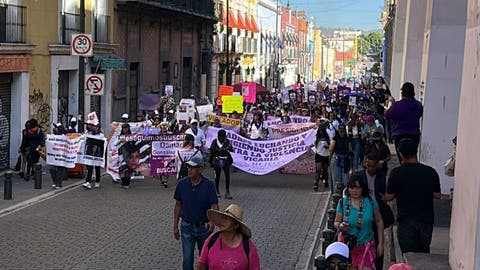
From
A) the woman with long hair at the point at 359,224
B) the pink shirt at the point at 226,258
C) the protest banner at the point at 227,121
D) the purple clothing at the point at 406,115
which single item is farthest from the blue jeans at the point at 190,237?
the protest banner at the point at 227,121

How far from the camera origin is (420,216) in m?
8.47

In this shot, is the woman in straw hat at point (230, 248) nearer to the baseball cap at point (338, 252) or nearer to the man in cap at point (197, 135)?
the baseball cap at point (338, 252)

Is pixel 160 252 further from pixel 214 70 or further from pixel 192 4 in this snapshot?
pixel 214 70

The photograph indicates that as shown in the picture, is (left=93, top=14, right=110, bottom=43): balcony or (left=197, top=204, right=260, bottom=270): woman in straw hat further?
(left=93, top=14, right=110, bottom=43): balcony

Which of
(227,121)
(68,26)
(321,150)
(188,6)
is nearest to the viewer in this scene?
(321,150)

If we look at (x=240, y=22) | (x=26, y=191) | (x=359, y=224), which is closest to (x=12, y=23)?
(x=26, y=191)

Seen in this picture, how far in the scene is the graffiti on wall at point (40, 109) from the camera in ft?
78.2

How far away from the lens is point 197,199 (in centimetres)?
891

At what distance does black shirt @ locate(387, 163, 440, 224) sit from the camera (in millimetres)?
8391

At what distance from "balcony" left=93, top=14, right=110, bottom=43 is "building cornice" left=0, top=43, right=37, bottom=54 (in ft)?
22.1

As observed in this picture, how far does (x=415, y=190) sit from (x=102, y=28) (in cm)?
2369

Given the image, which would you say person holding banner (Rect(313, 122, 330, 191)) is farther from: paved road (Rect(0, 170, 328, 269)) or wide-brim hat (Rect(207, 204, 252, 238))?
wide-brim hat (Rect(207, 204, 252, 238))

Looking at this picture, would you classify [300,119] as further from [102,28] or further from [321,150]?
[102,28]

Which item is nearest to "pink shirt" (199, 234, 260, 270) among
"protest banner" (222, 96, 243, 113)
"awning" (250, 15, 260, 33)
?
"protest banner" (222, 96, 243, 113)
